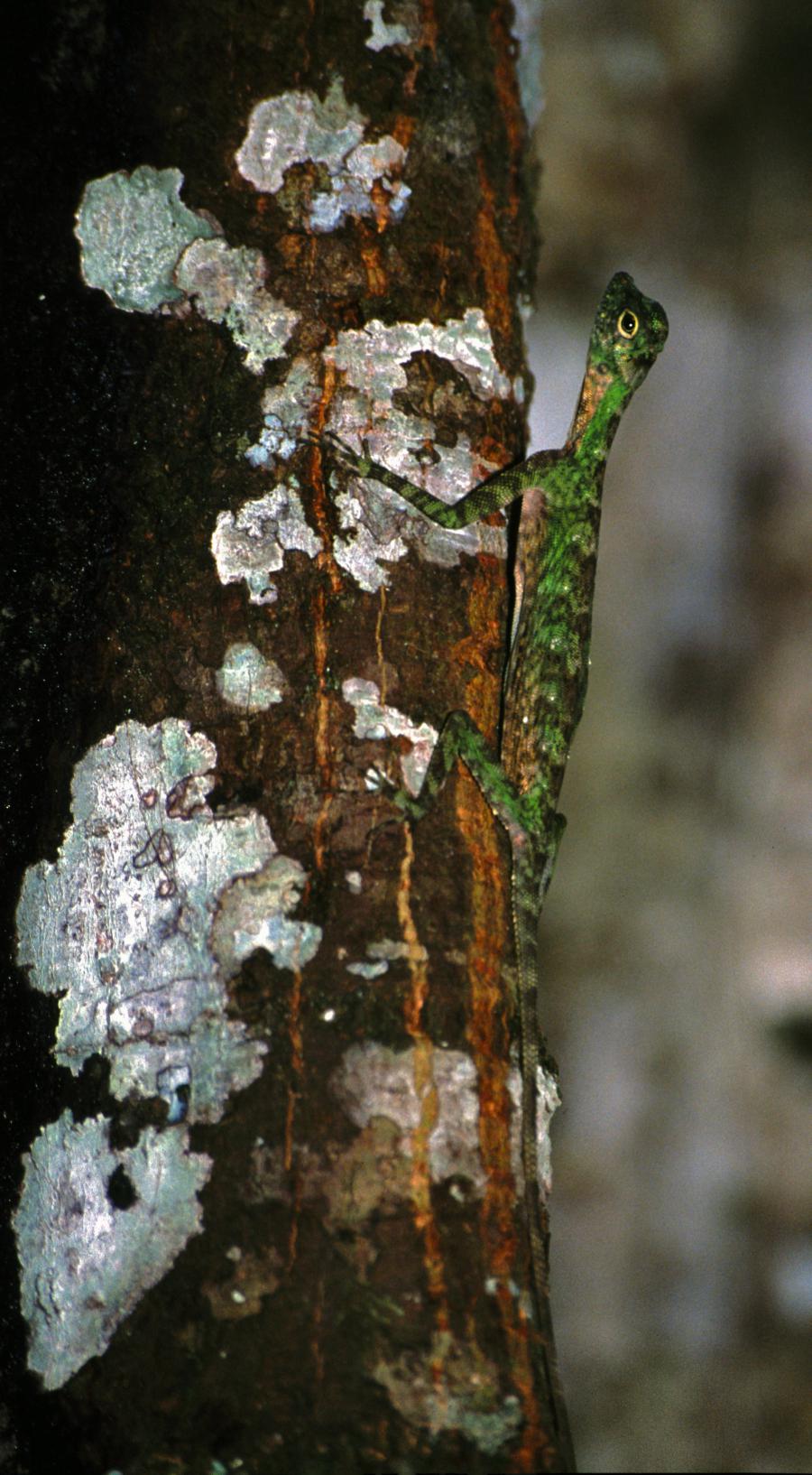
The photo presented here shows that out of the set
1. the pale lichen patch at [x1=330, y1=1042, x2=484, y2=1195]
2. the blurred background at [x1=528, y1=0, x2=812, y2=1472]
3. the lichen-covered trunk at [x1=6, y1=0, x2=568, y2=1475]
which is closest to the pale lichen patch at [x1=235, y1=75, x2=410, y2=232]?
the lichen-covered trunk at [x1=6, y1=0, x2=568, y2=1475]

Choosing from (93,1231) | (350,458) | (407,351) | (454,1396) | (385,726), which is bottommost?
(454,1396)

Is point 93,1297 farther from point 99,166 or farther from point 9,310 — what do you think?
point 99,166

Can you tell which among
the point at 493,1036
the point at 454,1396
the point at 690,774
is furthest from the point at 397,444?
the point at 690,774

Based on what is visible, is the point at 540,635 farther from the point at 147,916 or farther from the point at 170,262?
the point at 147,916

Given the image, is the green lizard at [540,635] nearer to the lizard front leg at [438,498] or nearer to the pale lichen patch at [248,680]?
the lizard front leg at [438,498]

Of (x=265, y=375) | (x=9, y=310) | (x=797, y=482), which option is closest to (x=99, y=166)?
(x=9, y=310)
